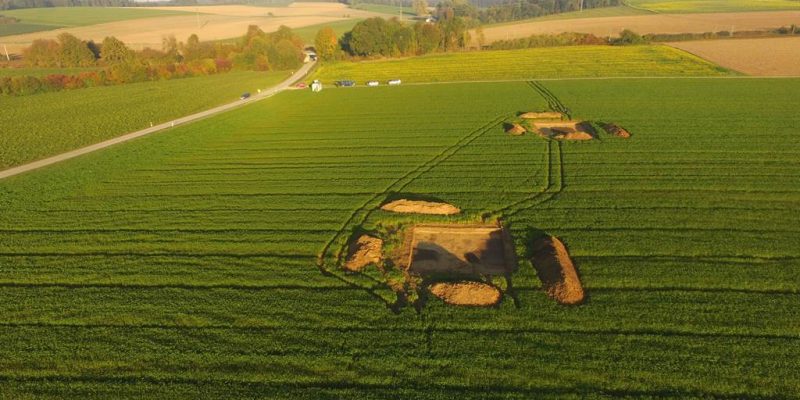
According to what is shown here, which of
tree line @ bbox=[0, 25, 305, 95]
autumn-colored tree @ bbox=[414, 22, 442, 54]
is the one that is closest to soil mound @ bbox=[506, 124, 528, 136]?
autumn-colored tree @ bbox=[414, 22, 442, 54]

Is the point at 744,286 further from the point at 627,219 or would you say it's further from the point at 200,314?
the point at 200,314

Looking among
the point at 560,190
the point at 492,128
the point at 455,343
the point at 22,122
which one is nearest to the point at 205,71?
the point at 22,122

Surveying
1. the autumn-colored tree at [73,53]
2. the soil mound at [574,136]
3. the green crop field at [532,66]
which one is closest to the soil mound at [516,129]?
the soil mound at [574,136]

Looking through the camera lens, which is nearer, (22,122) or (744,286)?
(744,286)

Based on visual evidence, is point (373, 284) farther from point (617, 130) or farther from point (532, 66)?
point (532, 66)

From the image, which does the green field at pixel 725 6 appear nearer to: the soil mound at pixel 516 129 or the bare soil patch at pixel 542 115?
the bare soil patch at pixel 542 115

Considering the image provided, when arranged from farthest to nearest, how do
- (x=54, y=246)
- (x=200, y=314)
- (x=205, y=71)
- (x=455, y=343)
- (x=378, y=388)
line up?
(x=205, y=71), (x=54, y=246), (x=200, y=314), (x=455, y=343), (x=378, y=388)
